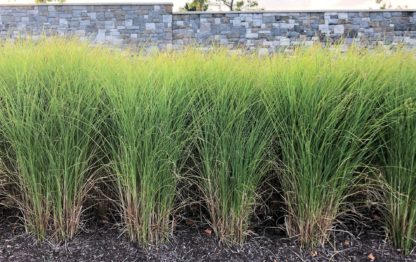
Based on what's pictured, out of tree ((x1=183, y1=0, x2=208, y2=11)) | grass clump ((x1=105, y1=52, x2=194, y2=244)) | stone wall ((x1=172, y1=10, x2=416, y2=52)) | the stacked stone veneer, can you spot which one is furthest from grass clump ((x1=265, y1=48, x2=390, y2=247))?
tree ((x1=183, y1=0, x2=208, y2=11))

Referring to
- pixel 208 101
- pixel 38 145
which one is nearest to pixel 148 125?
pixel 208 101

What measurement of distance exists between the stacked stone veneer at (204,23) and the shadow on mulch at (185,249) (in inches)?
481

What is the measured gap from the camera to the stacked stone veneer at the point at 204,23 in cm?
1423

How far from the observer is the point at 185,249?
7.22ft

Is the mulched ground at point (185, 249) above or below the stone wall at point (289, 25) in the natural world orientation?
below

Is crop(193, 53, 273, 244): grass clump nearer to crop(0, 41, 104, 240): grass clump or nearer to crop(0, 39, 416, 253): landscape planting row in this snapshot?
crop(0, 39, 416, 253): landscape planting row

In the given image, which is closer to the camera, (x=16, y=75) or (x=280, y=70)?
(x=16, y=75)

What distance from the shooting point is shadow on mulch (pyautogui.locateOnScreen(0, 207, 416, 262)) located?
2145 mm

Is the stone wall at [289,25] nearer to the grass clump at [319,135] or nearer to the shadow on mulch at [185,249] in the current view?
the grass clump at [319,135]

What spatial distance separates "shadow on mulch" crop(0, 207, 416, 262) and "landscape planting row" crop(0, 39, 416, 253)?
2.3 inches

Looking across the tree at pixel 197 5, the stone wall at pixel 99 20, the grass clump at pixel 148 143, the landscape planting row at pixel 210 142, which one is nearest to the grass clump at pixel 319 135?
the landscape planting row at pixel 210 142

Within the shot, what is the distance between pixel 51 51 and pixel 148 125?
89cm

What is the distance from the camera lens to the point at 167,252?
7.14 ft

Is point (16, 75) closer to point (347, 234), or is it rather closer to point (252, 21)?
point (347, 234)
